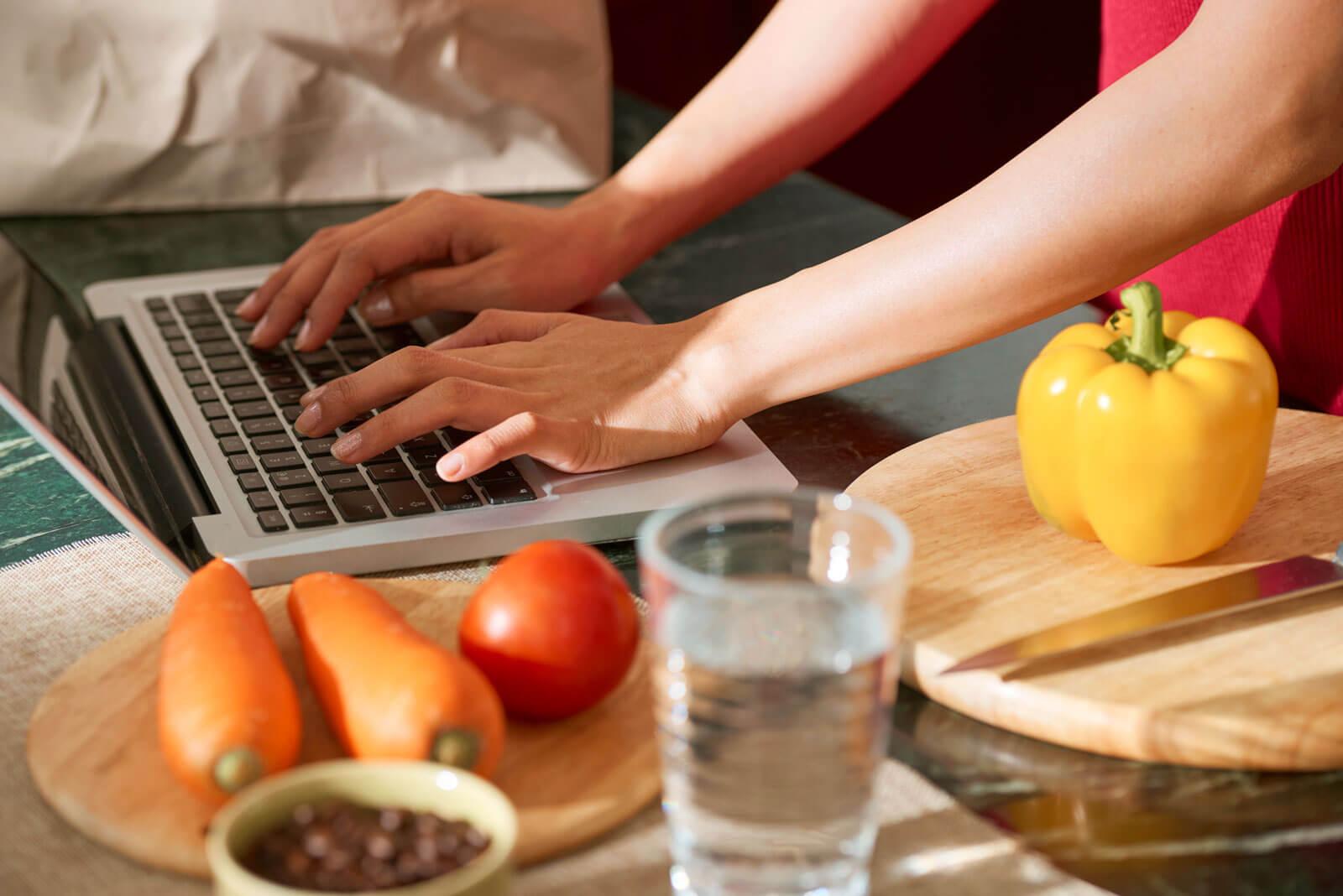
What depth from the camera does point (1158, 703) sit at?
704mm

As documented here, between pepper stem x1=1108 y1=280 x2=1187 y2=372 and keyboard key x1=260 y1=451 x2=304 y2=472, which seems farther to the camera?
keyboard key x1=260 y1=451 x2=304 y2=472

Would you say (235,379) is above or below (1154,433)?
below

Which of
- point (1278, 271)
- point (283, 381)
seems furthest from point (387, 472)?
point (1278, 271)

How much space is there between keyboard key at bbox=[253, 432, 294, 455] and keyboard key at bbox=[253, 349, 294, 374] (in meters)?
0.17

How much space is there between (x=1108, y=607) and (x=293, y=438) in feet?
1.85

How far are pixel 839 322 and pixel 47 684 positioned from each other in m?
0.53

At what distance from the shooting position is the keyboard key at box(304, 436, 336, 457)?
3.33ft

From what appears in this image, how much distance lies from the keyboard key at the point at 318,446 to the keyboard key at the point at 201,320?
0.31 meters

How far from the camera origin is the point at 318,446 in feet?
3.36

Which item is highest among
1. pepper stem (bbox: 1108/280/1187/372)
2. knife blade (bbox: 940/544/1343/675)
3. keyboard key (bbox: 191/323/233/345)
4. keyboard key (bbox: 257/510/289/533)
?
pepper stem (bbox: 1108/280/1187/372)

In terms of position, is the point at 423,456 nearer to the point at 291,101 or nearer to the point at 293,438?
the point at 293,438

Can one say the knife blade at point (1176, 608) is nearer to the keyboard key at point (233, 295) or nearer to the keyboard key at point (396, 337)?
the keyboard key at point (396, 337)

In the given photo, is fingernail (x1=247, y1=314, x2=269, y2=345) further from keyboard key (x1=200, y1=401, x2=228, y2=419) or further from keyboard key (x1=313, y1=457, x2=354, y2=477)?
keyboard key (x1=313, y1=457, x2=354, y2=477)

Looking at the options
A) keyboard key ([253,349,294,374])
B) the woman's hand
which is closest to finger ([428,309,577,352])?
the woman's hand
